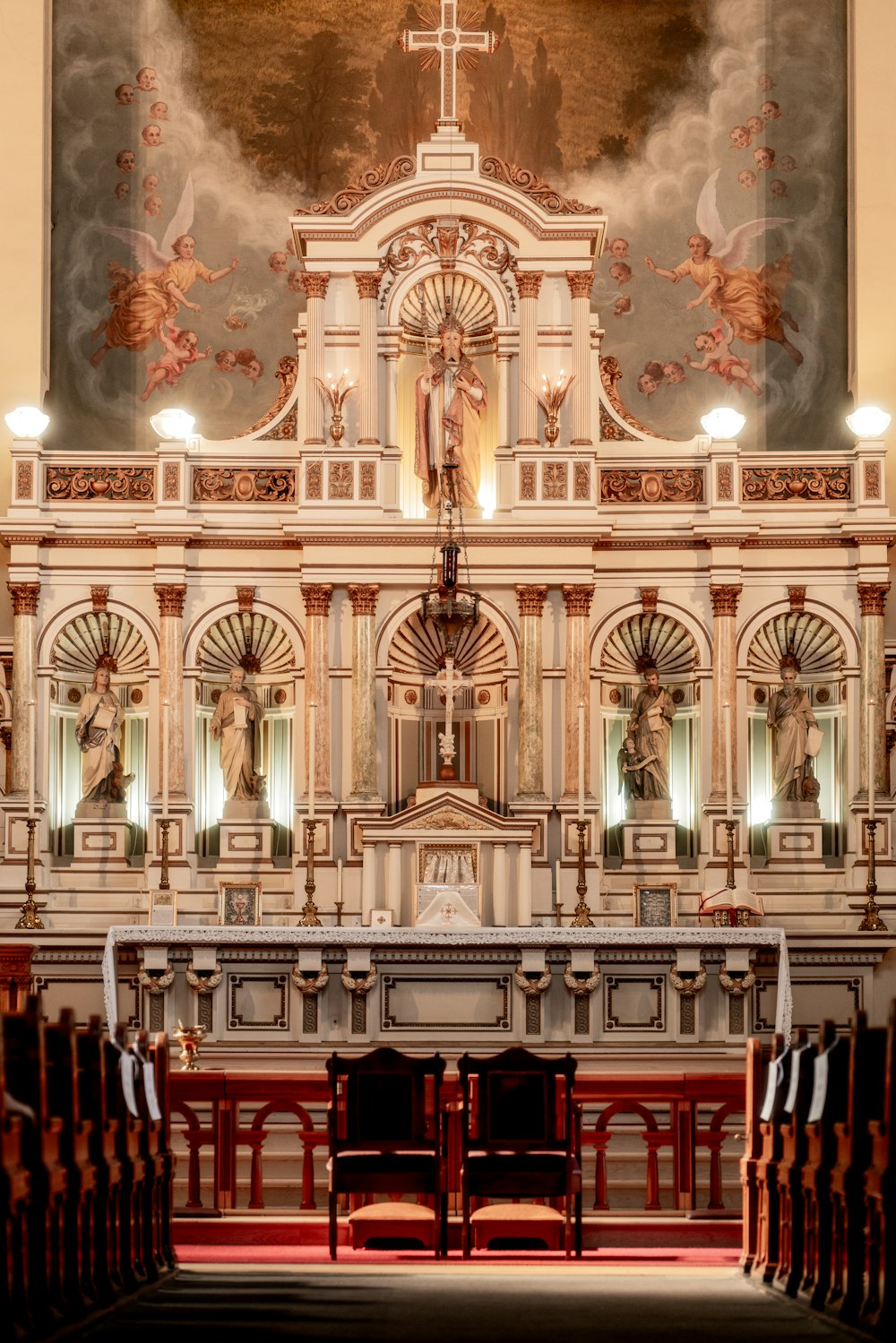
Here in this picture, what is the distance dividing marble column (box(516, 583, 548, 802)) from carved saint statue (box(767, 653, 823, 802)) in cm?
201

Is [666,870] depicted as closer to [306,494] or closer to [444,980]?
[444,980]

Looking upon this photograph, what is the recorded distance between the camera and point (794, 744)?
17812mm

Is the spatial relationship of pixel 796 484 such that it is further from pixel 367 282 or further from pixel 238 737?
pixel 238 737

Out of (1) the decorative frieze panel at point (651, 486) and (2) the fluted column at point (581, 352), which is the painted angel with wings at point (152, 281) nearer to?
(2) the fluted column at point (581, 352)

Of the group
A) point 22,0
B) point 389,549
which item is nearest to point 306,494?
point 389,549

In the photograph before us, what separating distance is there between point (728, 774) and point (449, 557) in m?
2.91

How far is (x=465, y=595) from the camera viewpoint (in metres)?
17.2

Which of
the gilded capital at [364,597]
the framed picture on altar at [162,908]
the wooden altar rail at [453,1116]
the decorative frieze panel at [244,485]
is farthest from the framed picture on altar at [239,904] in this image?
the wooden altar rail at [453,1116]

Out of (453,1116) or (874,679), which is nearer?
(453,1116)

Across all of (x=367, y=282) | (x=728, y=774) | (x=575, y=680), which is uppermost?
(x=367, y=282)

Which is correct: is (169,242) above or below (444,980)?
above

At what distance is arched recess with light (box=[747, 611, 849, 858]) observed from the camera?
17797mm

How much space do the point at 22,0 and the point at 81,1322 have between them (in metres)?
14.7

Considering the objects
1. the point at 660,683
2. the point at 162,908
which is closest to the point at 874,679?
the point at 660,683
